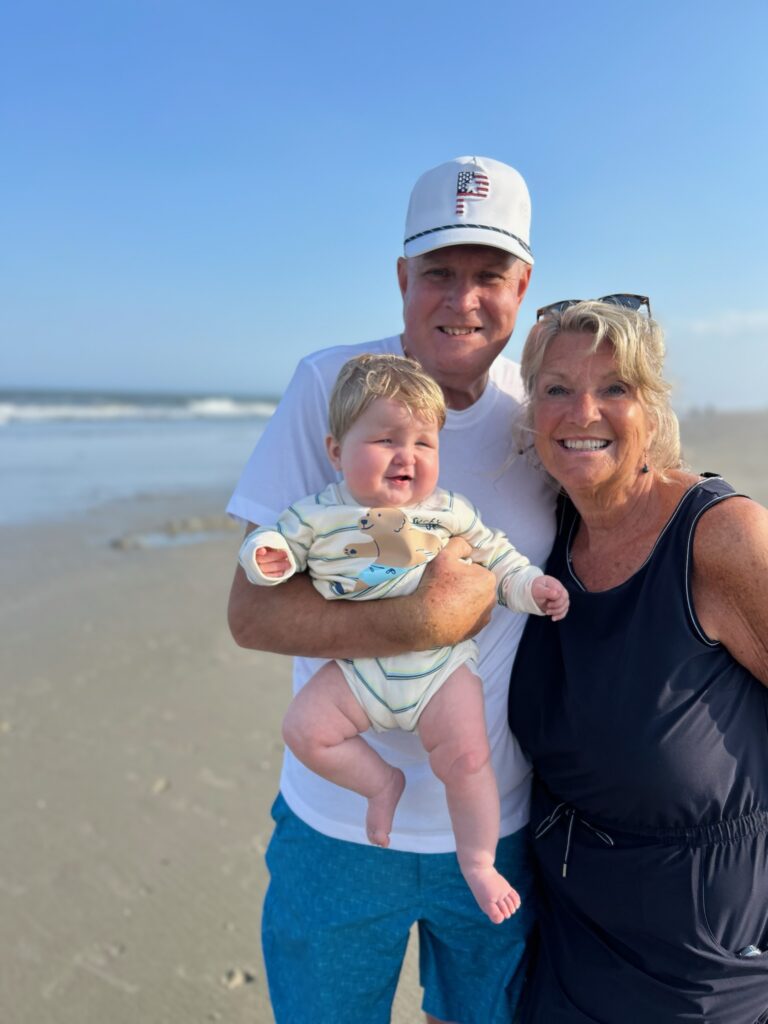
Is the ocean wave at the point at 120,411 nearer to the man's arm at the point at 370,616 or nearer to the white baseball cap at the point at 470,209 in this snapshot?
the white baseball cap at the point at 470,209

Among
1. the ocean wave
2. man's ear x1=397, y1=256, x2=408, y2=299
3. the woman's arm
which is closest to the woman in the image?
the woman's arm

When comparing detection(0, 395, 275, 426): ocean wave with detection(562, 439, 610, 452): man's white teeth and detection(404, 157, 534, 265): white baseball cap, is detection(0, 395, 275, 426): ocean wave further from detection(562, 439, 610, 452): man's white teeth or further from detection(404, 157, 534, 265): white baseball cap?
detection(562, 439, 610, 452): man's white teeth

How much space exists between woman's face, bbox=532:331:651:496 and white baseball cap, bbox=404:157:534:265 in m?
0.42

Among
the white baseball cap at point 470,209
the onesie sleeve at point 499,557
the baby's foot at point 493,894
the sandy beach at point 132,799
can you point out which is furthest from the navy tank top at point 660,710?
the sandy beach at point 132,799

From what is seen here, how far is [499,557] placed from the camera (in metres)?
2.40

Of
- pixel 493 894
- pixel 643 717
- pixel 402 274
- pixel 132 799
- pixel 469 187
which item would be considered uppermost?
pixel 469 187

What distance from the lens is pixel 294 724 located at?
2.23 meters

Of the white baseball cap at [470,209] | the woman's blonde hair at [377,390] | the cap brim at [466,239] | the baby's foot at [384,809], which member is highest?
the white baseball cap at [470,209]

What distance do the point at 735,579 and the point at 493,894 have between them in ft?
3.46

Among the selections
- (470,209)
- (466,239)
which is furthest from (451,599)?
(470,209)

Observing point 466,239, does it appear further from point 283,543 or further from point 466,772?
point 466,772

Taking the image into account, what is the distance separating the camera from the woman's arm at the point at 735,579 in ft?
6.56

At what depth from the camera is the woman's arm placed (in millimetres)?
2000

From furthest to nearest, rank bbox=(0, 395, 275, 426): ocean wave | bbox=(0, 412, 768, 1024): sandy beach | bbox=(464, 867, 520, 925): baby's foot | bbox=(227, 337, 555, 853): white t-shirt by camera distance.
Answer: bbox=(0, 395, 275, 426): ocean wave, bbox=(0, 412, 768, 1024): sandy beach, bbox=(227, 337, 555, 853): white t-shirt, bbox=(464, 867, 520, 925): baby's foot
